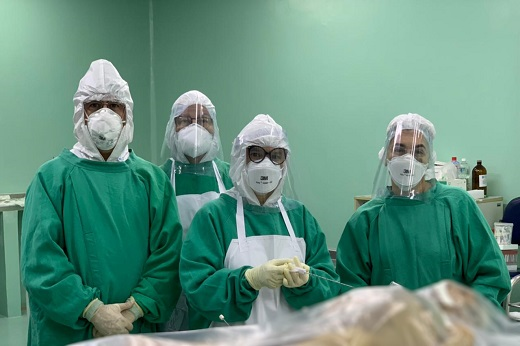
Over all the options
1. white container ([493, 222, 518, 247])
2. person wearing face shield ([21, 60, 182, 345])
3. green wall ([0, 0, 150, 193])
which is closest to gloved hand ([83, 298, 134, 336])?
person wearing face shield ([21, 60, 182, 345])

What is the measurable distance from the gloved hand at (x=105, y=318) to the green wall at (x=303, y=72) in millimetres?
3195

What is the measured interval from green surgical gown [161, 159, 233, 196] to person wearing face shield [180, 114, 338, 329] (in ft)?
1.89

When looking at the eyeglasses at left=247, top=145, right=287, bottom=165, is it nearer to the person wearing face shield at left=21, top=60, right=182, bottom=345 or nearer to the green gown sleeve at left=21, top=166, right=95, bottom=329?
the person wearing face shield at left=21, top=60, right=182, bottom=345

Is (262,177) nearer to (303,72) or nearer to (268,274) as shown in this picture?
(268,274)

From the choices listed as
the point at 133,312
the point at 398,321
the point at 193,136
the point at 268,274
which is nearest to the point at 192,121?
the point at 193,136

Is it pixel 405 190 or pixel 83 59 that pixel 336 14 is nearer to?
pixel 83 59

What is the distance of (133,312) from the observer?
8.35 feet

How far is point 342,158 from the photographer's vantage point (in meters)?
5.86

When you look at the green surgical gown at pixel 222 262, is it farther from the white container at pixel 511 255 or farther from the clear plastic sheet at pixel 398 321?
the white container at pixel 511 255

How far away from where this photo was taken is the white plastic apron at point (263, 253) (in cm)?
247

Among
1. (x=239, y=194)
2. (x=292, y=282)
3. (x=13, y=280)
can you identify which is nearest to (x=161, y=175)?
(x=239, y=194)

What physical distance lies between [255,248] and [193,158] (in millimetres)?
898

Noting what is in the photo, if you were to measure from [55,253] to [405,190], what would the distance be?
53.5 inches

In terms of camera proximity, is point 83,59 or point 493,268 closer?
point 493,268
